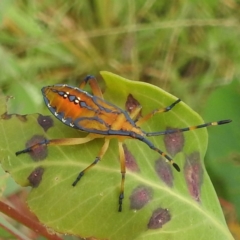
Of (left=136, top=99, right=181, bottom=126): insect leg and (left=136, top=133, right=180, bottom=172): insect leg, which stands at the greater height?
(left=136, top=99, right=181, bottom=126): insect leg

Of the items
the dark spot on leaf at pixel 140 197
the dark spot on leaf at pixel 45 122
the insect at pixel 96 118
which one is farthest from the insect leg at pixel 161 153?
the dark spot on leaf at pixel 45 122

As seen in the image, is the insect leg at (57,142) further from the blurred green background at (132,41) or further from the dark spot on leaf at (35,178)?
the blurred green background at (132,41)

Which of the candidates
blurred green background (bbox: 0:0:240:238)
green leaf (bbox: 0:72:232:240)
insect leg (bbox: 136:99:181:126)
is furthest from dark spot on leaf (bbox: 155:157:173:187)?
blurred green background (bbox: 0:0:240:238)

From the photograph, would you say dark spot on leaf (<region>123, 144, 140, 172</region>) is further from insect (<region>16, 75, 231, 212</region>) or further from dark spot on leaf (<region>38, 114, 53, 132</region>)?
dark spot on leaf (<region>38, 114, 53, 132</region>)

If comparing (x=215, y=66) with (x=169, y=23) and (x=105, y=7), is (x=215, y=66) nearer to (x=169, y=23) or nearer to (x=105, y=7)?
(x=169, y=23)

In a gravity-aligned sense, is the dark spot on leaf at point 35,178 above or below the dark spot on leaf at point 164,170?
above

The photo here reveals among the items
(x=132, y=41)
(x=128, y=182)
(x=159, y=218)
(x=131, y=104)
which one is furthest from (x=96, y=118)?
(x=132, y=41)

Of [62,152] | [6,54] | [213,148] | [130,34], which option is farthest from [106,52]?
[62,152]
